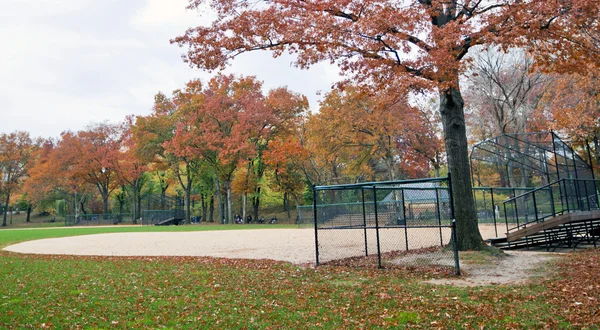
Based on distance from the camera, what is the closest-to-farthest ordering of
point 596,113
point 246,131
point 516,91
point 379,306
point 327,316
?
point 327,316 → point 379,306 → point 596,113 → point 516,91 → point 246,131

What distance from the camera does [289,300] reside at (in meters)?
6.12

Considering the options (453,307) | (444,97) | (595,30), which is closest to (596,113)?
(595,30)

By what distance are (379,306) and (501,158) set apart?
13.7 m

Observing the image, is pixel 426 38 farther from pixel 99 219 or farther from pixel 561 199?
pixel 99 219

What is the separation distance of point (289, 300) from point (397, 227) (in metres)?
4.17

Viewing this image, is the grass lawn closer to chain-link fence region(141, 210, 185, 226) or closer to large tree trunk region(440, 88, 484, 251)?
large tree trunk region(440, 88, 484, 251)

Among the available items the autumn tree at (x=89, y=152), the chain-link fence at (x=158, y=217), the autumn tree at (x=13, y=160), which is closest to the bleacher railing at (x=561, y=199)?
the chain-link fence at (x=158, y=217)

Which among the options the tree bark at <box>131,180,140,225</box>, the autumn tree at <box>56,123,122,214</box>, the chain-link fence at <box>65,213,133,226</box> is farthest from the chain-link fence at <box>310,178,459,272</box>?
the chain-link fence at <box>65,213,133,226</box>

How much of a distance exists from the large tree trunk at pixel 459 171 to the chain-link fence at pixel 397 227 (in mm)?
331

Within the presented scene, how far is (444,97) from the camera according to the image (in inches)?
432

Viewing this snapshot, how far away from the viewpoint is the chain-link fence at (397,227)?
9.42m

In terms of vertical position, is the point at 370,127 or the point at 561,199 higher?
the point at 370,127

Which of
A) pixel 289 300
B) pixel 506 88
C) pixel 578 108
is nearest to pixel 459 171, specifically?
pixel 289 300

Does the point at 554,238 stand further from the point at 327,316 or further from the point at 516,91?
the point at 516,91
